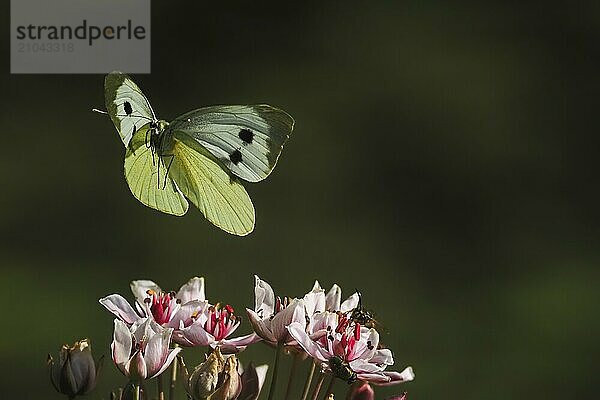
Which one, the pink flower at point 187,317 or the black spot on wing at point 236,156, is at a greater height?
the black spot on wing at point 236,156

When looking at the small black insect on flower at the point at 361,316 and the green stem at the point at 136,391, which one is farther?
the small black insect on flower at the point at 361,316

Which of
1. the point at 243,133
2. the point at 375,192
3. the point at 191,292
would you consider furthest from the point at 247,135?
the point at 375,192

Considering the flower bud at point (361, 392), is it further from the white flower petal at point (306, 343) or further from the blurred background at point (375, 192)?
the blurred background at point (375, 192)

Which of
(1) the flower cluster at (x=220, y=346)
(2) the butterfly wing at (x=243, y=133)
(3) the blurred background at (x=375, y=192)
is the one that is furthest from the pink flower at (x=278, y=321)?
(3) the blurred background at (x=375, y=192)

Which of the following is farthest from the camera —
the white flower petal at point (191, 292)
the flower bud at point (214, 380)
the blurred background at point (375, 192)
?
the blurred background at point (375, 192)

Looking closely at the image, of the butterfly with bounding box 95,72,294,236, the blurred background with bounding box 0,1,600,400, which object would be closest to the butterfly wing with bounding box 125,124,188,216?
the butterfly with bounding box 95,72,294,236

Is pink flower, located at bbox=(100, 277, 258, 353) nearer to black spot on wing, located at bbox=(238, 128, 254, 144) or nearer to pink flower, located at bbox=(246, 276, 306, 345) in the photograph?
pink flower, located at bbox=(246, 276, 306, 345)

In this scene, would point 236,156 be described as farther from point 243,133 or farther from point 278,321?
point 278,321
